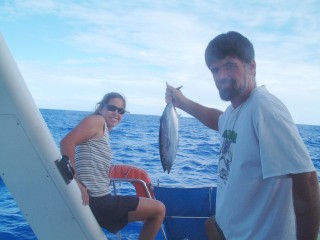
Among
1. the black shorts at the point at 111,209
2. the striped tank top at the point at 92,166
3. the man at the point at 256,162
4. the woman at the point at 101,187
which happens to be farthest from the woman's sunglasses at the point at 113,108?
the man at the point at 256,162

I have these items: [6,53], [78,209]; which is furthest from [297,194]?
[6,53]

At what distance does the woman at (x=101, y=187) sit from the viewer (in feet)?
9.61

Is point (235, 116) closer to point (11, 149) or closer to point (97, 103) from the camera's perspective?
point (11, 149)

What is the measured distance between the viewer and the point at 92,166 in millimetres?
2994

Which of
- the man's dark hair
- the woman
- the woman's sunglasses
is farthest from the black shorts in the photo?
the man's dark hair

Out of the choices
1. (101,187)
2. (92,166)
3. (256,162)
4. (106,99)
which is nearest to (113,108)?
(106,99)

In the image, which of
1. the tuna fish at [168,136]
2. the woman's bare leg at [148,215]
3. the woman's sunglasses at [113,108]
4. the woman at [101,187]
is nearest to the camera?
the woman at [101,187]

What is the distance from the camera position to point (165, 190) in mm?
3977

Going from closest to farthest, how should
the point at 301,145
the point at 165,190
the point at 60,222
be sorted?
the point at 301,145, the point at 60,222, the point at 165,190

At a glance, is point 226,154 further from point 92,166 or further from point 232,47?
point 92,166

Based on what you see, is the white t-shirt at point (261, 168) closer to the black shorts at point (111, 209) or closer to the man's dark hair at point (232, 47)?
the man's dark hair at point (232, 47)

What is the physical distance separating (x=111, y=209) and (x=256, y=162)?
176cm

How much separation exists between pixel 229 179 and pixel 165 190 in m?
2.14

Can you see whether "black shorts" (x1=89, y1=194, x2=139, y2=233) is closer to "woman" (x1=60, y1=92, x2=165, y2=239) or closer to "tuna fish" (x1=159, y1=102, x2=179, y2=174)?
"woman" (x1=60, y1=92, x2=165, y2=239)
